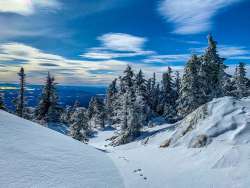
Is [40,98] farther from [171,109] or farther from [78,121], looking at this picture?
[171,109]

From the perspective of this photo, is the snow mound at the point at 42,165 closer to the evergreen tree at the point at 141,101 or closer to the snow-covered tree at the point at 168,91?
the evergreen tree at the point at 141,101

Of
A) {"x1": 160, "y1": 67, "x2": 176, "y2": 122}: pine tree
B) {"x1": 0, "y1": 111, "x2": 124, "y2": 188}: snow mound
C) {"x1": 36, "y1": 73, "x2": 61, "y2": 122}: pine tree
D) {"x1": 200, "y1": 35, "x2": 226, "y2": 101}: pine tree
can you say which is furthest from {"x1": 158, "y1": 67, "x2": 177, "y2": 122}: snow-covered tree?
{"x1": 0, "y1": 111, "x2": 124, "y2": 188}: snow mound

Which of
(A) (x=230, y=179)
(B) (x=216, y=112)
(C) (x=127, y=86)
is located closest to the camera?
(A) (x=230, y=179)

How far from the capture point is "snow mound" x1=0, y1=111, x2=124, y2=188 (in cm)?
1035

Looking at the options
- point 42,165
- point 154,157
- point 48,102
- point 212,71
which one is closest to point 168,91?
point 212,71

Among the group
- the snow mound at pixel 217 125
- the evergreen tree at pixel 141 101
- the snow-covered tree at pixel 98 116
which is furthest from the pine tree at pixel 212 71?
the snow-covered tree at pixel 98 116

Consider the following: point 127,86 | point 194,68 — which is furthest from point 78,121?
point 194,68

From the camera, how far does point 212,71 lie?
4925 centimetres

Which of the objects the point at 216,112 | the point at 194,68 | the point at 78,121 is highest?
the point at 194,68

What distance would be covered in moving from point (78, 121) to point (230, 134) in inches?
1293

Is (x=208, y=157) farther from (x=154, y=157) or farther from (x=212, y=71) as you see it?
(x=212, y=71)

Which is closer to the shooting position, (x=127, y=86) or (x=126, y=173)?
(x=126, y=173)

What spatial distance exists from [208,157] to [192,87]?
3008 cm

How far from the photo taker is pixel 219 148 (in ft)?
61.6
